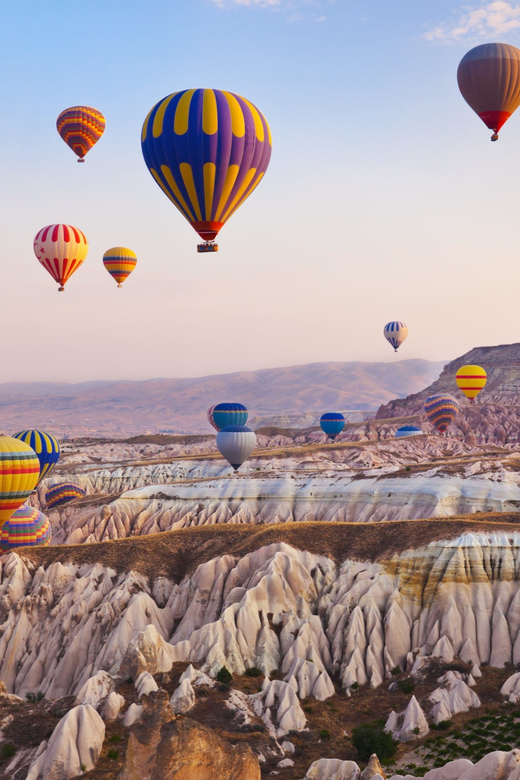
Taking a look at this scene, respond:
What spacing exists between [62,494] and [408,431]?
75729mm

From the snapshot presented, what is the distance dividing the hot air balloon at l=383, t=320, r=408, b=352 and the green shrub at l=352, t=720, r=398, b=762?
12804 cm

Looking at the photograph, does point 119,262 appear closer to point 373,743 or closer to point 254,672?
point 254,672

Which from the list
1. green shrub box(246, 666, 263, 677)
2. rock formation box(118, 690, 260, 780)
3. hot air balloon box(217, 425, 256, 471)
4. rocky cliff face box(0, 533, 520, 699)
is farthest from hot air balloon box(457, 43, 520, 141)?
rock formation box(118, 690, 260, 780)

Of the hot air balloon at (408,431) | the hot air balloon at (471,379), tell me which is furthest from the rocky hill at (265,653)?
the hot air balloon at (408,431)

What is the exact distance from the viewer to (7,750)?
120ft

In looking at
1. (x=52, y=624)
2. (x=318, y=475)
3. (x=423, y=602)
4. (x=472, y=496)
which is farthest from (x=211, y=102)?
(x=318, y=475)

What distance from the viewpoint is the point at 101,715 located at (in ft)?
131

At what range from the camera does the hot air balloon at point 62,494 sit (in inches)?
4508

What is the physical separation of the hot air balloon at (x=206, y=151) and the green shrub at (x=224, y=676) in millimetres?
26607

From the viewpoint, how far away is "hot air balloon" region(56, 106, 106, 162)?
88.4 meters

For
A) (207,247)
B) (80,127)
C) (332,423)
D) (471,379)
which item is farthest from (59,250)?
(471,379)

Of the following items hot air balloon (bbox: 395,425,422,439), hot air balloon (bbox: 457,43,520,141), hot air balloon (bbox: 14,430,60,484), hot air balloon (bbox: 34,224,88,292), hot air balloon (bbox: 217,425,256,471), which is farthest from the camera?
hot air balloon (bbox: 395,425,422,439)

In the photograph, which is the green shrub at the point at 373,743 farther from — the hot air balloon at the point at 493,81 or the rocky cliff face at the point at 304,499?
the hot air balloon at the point at 493,81

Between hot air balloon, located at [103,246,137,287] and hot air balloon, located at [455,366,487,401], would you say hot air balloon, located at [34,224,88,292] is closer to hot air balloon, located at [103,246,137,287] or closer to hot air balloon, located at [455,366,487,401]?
hot air balloon, located at [103,246,137,287]
